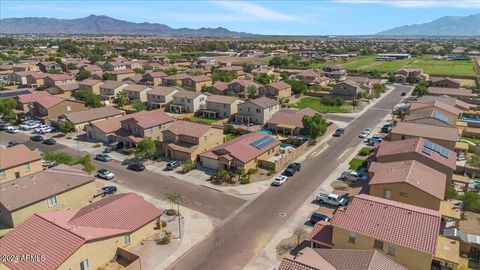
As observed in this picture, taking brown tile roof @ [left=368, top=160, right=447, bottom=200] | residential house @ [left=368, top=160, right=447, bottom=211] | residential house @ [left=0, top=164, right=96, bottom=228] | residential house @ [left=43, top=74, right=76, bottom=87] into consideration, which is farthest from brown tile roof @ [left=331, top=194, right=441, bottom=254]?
residential house @ [left=43, top=74, right=76, bottom=87]

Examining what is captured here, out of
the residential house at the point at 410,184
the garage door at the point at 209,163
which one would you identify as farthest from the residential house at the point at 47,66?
the residential house at the point at 410,184

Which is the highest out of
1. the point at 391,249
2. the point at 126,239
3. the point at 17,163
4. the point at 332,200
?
the point at 17,163

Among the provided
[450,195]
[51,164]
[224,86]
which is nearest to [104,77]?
[224,86]

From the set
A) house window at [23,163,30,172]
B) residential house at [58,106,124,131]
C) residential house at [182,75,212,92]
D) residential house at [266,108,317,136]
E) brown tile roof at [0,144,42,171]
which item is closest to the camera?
brown tile roof at [0,144,42,171]

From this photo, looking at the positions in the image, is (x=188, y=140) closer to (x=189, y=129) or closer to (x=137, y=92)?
(x=189, y=129)

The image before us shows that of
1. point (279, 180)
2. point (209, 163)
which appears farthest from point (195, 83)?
point (279, 180)

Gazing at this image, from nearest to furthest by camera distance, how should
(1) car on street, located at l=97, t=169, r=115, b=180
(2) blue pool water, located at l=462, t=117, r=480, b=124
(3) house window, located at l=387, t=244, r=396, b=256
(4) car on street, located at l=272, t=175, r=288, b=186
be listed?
1. (3) house window, located at l=387, t=244, r=396, b=256
2. (4) car on street, located at l=272, t=175, r=288, b=186
3. (1) car on street, located at l=97, t=169, r=115, b=180
4. (2) blue pool water, located at l=462, t=117, r=480, b=124

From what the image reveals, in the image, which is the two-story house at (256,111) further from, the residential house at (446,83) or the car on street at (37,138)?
the residential house at (446,83)

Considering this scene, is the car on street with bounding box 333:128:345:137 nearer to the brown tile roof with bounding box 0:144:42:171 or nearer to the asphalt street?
the asphalt street
